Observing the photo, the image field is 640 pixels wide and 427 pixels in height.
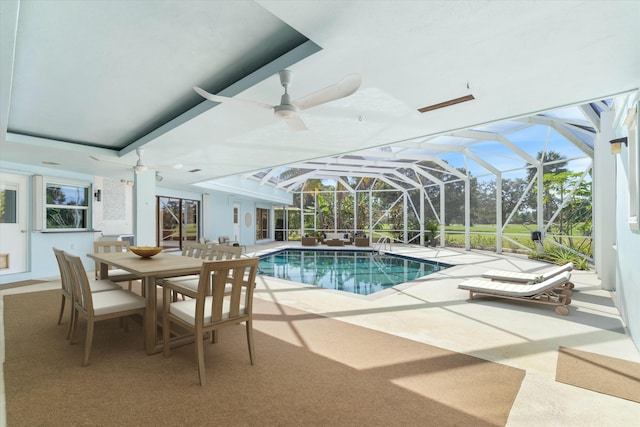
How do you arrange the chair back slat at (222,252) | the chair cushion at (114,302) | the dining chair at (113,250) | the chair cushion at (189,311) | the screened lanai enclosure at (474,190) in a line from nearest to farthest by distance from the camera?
the chair cushion at (189,311), the chair cushion at (114,302), the chair back slat at (222,252), the dining chair at (113,250), the screened lanai enclosure at (474,190)

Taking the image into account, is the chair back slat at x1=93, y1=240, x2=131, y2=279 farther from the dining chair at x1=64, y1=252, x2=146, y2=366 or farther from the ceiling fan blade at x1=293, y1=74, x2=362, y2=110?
the ceiling fan blade at x1=293, y1=74, x2=362, y2=110

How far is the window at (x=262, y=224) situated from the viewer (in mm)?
16562

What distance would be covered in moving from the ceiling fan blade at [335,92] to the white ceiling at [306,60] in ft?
0.89

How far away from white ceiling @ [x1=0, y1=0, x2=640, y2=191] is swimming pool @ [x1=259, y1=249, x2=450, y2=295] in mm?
3703

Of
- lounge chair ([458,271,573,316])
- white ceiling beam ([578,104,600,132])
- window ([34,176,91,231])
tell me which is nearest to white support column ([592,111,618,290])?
white ceiling beam ([578,104,600,132])

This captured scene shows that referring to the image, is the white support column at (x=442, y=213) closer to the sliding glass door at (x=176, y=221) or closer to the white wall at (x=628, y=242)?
the white wall at (x=628, y=242)

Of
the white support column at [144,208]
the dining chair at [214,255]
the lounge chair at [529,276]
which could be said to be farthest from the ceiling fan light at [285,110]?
the white support column at [144,208]

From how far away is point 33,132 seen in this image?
4.73 m

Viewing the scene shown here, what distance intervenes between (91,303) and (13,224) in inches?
224

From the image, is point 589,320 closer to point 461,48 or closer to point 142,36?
point 461,48

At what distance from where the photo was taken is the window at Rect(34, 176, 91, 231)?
6566 millimetres

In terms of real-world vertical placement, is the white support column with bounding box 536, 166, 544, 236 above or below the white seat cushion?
above

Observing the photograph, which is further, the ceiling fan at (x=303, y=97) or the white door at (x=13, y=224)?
the white door at (x=13, y=224)

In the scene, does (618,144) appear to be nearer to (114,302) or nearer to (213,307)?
(213,307)
